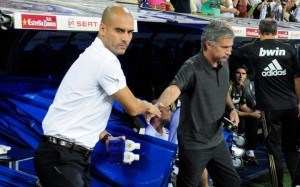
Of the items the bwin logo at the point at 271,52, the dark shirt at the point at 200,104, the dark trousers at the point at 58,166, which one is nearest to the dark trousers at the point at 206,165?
the dark shirt at the point at 200,104

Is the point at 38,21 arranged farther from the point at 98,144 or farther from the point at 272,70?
the point at 272,70

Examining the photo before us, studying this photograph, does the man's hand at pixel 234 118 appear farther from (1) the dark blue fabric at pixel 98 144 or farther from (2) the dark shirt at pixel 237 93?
(2) the dark shirt at pixel 237 93

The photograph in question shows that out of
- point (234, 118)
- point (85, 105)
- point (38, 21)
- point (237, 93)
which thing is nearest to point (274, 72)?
point (234, 118)

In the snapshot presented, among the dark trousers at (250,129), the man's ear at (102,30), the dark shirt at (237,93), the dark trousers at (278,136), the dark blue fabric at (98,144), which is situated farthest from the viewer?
the dark trousers at (250,129)

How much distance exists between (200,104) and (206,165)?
1.69 feet

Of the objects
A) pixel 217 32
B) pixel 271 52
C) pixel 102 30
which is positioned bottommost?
pixel 271 52

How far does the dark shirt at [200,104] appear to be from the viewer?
4.51 m

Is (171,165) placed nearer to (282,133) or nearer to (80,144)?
(80,144)

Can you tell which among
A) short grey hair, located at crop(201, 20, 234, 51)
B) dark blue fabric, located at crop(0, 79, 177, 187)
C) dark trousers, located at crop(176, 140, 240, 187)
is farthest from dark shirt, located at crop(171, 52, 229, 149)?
dark blue fabric, located at crop(0, 79, 177, 187)

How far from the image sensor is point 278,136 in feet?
20.3

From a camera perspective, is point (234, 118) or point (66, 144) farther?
point (234, 118)

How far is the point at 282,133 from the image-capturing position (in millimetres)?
6309

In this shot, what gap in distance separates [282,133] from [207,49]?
2.15 meters

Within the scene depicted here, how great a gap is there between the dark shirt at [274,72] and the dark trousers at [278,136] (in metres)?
0.09
